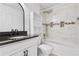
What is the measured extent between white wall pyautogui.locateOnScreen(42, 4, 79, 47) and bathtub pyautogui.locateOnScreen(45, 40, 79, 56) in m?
0.06

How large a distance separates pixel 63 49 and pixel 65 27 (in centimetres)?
60

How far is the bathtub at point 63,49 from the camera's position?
85.3 inches

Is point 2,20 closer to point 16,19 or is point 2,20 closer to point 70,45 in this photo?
point 16,19

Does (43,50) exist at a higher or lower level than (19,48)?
lower

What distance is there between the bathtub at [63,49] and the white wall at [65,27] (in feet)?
0.20

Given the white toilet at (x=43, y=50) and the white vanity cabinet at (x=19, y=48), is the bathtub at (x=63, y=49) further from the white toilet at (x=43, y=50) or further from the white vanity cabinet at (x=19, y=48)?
the white vanity cabinet at (x=19, y=48)

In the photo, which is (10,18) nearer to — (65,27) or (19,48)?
(19,48)

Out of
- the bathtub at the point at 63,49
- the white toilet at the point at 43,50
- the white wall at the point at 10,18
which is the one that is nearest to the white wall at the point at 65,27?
the bathtub at the point at 63,49

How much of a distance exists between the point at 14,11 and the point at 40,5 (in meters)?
0.71

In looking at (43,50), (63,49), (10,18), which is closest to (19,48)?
(10,18)

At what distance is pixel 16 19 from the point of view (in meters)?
1.88

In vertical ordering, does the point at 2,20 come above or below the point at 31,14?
below

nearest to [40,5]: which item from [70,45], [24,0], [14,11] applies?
[24,0]

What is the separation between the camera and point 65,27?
226 centimetres
